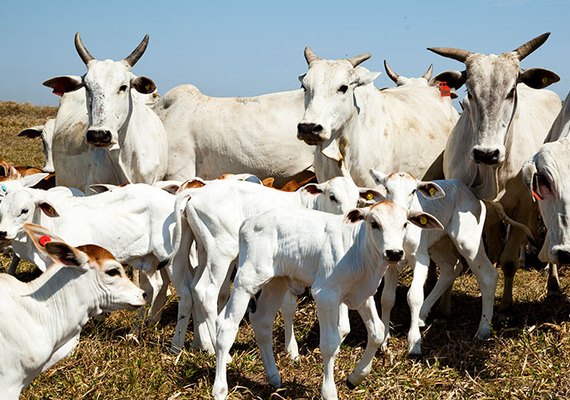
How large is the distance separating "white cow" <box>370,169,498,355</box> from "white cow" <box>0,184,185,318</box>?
203 cm

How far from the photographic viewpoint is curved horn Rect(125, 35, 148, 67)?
9656 millimetres

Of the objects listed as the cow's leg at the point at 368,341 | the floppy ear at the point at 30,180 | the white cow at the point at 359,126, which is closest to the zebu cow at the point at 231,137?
the white cow at the point at 359,126

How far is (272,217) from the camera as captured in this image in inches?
256

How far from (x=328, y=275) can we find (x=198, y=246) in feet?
6.47

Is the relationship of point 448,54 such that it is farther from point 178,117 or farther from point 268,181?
point 178,117

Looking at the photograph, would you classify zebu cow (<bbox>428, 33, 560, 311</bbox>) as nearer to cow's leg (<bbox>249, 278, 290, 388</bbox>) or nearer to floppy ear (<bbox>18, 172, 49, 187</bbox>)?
cow's leg (<bbox>249, 278, 290, 388</bbox>)

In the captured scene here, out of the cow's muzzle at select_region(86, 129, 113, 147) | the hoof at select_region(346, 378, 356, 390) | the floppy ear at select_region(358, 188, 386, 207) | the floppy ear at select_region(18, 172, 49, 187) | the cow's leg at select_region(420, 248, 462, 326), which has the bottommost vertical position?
the cow's leg at select_region(420, 248, 462, 326)

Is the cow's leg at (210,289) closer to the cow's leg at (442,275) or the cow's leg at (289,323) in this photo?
the cow's leg at (289,323)

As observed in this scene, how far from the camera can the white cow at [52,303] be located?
16.8 ft

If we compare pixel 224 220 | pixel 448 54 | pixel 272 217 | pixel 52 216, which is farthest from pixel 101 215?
pixel 448 54

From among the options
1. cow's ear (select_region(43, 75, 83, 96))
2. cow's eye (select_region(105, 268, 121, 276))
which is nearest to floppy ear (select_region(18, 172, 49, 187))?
cow's ear (select_region(43, 75, 83, 96))

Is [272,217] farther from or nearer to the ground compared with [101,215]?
farther from the ground

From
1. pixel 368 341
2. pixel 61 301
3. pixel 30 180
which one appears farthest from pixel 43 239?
pixel 30 180

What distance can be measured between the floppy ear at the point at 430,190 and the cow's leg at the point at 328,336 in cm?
197
